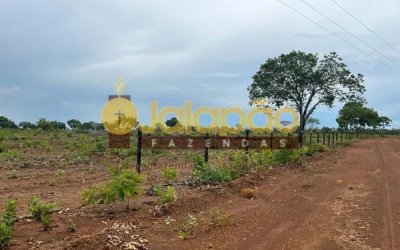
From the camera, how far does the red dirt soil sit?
655 cm

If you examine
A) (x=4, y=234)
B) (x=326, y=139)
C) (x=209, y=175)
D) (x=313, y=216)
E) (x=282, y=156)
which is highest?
(x=326, y=139)

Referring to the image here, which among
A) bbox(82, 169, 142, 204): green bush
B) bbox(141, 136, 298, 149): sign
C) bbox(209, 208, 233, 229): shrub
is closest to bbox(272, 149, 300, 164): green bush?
bbox(141, 136, 298, 149): sign

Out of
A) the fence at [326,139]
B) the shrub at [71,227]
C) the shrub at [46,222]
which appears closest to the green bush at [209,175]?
the shrub at [71,227]

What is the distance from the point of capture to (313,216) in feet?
27.5

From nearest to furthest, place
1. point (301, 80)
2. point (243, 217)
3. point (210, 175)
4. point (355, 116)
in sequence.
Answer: point (243, 217) → point (210, 175) → point (301, 80) → point (355, 116)

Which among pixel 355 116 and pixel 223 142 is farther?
pixel 355 116

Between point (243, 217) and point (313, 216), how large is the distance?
1.41m

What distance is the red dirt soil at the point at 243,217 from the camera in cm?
655

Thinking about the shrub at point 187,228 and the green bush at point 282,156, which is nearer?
the shrub at point 187,228

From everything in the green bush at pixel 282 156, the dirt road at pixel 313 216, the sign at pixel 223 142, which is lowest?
the dirt road at pixel 313 216

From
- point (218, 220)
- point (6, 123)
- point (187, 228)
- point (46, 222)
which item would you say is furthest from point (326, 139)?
point (6, 123)

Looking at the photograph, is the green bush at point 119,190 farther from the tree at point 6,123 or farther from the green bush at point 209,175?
the tree at point 6,123

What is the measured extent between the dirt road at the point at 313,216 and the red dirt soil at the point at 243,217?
2 cm

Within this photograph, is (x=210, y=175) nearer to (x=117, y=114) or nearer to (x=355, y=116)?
(x=117, y=114)
